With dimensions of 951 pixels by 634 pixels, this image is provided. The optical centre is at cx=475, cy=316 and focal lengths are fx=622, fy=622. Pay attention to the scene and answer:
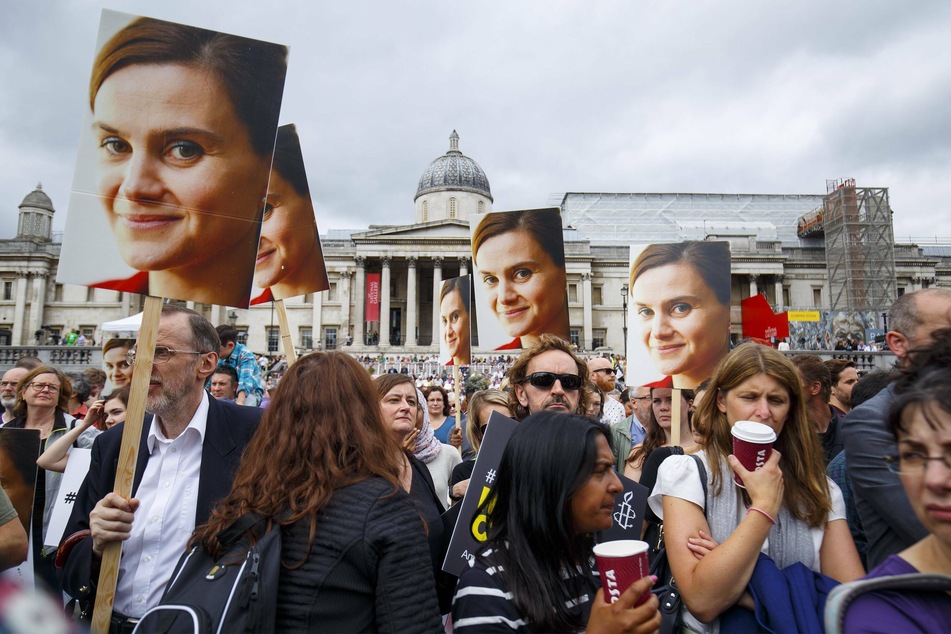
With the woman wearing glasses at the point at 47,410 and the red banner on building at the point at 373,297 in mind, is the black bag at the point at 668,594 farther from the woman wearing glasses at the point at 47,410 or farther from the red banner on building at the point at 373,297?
the red banner on building at the point at 373,297

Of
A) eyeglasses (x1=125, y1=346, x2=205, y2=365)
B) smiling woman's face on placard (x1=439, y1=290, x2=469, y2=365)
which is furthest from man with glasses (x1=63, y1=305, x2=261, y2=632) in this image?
smiling woman's face on placard (x1=439, y1=290, x2=469, y2=365)

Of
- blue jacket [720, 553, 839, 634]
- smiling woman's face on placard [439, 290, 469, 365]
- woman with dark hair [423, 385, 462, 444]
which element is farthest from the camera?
smiling woman's face on placard [439, 290, 469, 365]

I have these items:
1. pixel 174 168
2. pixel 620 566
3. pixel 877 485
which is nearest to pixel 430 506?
pixel 620 566

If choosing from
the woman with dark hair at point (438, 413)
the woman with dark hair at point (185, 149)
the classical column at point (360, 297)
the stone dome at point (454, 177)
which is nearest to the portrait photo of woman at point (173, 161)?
the woman with dark hair at point (185, 149)

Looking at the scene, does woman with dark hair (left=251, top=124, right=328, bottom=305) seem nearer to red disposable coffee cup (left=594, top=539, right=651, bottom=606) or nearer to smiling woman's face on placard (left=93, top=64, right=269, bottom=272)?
smiling woman's face on placard (left=93, top=64, right=269, bottom=272)

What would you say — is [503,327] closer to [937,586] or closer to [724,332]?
[724,332]

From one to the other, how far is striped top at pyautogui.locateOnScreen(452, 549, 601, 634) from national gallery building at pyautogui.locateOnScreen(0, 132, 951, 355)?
4089cm

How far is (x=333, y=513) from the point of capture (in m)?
2.02

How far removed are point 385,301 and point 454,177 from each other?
1401 centimetres

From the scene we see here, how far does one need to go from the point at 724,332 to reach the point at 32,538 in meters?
5.11

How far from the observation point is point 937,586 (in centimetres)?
140

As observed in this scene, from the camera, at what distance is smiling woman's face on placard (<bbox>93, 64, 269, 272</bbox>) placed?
300 centimetres

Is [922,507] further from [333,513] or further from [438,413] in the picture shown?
[438,413]

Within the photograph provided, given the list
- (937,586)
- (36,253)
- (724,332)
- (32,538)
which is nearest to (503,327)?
(724,332)
